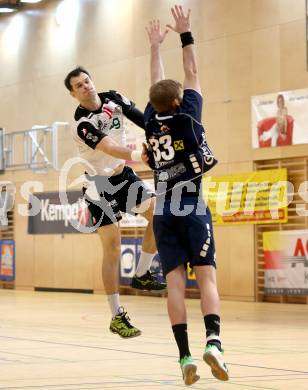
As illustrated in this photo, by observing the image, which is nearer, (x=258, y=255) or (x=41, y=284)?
(x=258, y=255)

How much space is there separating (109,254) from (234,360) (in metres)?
1.68

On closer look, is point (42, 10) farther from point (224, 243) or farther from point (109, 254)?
point (109, 254)

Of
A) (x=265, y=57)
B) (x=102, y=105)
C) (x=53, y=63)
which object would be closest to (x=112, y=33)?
(x=53, y=63)

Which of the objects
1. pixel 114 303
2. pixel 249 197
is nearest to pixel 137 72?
pixel 249 197

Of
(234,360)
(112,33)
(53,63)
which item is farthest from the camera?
(53,63)

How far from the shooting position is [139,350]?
30.7 ft

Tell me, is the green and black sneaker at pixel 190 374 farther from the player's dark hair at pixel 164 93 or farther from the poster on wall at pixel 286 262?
the poster on wall at pixel 286 262

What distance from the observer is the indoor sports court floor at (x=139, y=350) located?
682cm

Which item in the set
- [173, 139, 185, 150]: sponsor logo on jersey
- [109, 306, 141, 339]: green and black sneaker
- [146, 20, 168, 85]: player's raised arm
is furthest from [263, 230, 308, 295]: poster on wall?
[173, 139, 185, 150]: sponsor logo on jersey

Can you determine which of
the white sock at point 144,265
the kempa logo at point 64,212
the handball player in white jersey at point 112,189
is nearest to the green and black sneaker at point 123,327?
the handball player in white jersey at point 112,189

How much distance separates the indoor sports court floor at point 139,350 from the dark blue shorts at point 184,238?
1.05 metres

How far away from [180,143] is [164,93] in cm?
38

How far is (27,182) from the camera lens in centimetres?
2400

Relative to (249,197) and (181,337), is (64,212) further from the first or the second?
(181,337)
